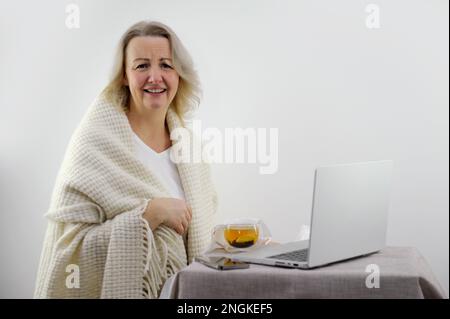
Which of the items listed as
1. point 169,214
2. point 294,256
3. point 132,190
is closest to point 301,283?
point 294,256

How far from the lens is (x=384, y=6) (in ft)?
8.20

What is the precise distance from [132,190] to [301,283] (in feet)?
2.58

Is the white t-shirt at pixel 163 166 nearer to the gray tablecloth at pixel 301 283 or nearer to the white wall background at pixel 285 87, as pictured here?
the white wall background at pixel 285 87

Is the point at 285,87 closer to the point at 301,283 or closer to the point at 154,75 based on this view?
the point at 154,75

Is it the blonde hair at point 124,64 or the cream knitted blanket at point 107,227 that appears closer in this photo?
the cream knitted blanket at point 107,227

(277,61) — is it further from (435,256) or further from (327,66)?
(435,256)

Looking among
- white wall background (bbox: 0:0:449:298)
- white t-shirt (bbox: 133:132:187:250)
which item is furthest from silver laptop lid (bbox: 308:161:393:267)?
white wall background (bbox: 0:0:449:298)

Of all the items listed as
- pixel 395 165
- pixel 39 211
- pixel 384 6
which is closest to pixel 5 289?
pixel 39 211

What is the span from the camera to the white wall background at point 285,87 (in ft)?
8.23

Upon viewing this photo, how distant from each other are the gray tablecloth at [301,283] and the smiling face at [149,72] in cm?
84

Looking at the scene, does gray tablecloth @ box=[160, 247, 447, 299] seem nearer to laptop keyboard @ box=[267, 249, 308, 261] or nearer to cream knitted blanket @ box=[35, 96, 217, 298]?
laptop keyboard @ box=[267, 249, 308, 261]

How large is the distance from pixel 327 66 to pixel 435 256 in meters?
0.80

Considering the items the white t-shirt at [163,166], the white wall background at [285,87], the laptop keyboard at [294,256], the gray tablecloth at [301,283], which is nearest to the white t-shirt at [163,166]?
the white t-shirt at [163,166]

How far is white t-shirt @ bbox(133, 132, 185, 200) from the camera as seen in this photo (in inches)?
87.0
